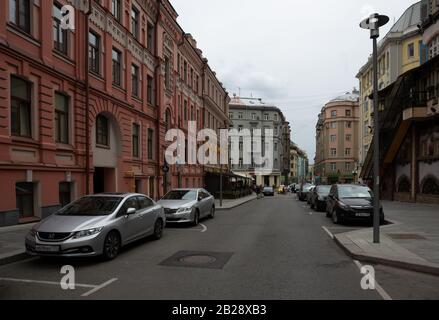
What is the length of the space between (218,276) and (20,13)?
11.7 meters

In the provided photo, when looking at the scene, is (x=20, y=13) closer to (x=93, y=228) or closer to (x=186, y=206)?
(x=186, y=206)

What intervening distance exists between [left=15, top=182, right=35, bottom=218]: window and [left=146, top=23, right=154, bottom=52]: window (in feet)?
47.2

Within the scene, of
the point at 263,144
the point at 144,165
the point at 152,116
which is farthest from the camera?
the point at 263,144

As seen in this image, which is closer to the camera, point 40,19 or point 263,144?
point 40,19

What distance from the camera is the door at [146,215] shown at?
33.0 feet

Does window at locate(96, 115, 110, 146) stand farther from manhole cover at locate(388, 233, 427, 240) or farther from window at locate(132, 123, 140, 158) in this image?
manhole cover at locate(388, 233, 427, 240)

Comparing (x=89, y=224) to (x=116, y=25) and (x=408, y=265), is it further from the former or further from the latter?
(x=116, y=25)

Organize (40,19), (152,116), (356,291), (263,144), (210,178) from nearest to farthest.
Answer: (356,291)
(40,19)
(152,116)
(210,178)
(263,144)

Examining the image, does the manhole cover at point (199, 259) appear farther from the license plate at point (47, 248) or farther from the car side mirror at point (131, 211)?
the license plate at point (47, 248)

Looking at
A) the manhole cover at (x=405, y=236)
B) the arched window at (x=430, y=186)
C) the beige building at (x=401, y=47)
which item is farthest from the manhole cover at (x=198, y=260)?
the beige building at (x=401, y=47)

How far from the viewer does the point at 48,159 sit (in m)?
14.1

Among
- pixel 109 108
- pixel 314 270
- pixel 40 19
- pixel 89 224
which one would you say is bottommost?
pixel 314 270
